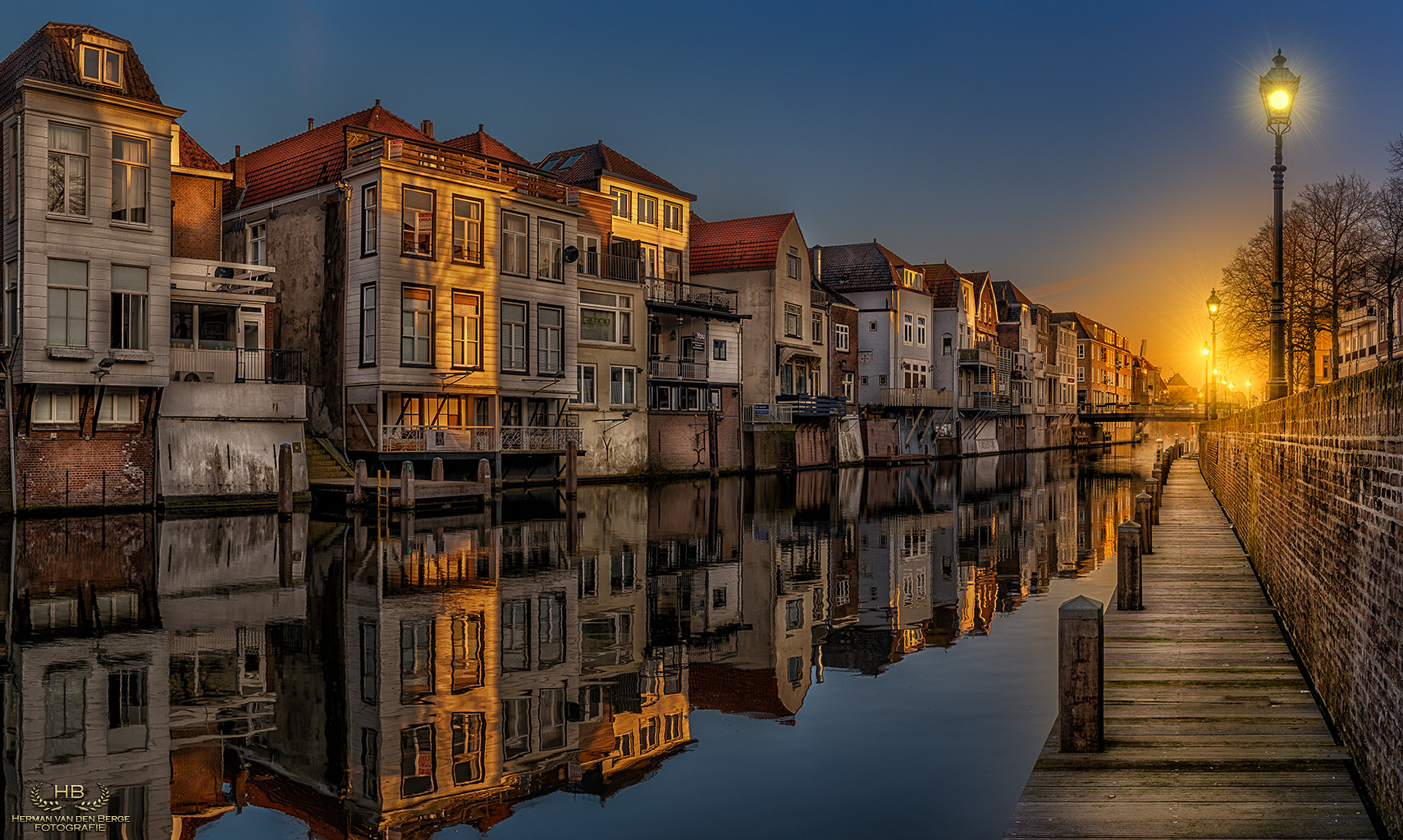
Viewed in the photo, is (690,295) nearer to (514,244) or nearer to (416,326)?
(514,244)

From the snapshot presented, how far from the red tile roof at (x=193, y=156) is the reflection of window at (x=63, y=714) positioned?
3242 cm

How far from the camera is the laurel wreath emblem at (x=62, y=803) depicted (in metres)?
7.60

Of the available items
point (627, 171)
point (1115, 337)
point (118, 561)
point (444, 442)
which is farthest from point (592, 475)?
point (1115, 337)

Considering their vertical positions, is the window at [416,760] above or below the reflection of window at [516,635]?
below

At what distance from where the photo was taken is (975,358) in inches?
3258

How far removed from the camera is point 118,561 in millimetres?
19781

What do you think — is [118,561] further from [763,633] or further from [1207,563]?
[1207,563]

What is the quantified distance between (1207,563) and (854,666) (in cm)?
990

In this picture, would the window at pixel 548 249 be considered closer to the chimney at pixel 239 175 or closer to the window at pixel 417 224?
the window at pixel 417 224

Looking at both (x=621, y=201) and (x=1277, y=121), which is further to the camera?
(x=621, y=201)

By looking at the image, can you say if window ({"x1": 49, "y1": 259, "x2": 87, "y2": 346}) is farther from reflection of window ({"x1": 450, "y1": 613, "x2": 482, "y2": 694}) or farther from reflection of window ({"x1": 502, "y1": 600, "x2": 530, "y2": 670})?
reflection of window ({"x1": 450, "y1": 613, "x2": 482, "y2": 694})

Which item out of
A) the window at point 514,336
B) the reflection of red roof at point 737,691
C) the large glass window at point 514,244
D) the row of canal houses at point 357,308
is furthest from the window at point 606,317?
the reflection of red roof at point 737,691

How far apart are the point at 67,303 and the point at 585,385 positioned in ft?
66.6

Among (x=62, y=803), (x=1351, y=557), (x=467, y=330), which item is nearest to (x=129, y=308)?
(x=467, y=330)
